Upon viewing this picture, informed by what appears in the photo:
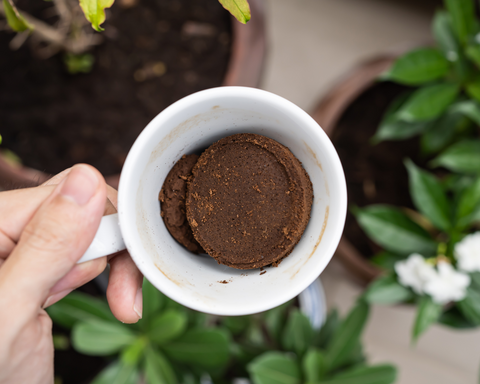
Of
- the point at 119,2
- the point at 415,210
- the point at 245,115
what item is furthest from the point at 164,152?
the point at 415,210

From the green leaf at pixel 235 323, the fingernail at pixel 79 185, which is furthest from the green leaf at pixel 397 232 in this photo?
the fingernail at pixel 79 185

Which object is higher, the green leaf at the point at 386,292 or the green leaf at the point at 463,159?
the green leaf at the point at 463,159

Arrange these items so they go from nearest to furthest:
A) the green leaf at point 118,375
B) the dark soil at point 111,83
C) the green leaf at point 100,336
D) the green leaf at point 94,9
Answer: the green leaf at point 94,9
the green leaf at point 100,336
the green leaf at point 118,375
the dark soil at point 111,83

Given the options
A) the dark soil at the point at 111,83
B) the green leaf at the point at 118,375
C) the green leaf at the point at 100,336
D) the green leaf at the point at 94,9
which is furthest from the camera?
the dark soil at the point at 111,83

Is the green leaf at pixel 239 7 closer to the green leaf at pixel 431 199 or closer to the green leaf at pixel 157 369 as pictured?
the green leaf at pixel 431 199

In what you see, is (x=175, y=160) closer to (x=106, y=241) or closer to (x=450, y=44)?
(x=106, y=241)

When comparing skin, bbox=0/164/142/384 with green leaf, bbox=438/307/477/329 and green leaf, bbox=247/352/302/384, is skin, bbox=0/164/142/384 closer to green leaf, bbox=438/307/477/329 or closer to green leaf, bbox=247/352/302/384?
green leaf, bbox=247/352/302/384

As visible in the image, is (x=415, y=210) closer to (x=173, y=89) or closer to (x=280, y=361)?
(x=280, y=361)
